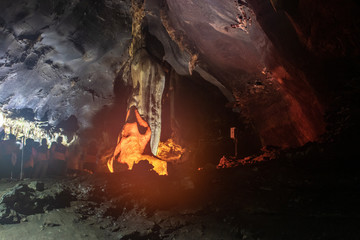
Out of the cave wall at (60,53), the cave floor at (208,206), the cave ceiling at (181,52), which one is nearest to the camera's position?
the cave floor at (208,206)

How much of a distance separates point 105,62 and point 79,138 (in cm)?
412

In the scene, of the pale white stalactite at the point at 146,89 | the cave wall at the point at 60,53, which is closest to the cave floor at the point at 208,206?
the cave wall at the point at 60,53

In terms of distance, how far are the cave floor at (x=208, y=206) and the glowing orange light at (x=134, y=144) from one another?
3.68m

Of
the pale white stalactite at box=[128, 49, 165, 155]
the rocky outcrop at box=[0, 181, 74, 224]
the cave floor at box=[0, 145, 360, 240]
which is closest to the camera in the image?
the cave floor at box=[0, 145, 360, 240]

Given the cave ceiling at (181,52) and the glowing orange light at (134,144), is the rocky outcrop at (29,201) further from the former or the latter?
the glowing orange light at (134,144)

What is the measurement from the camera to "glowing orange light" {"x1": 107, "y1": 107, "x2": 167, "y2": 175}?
348 inches

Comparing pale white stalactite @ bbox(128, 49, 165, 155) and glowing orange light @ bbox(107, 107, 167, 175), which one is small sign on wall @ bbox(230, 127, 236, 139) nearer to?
pale white stalactite @ bbox(128, 49, 165, 155)

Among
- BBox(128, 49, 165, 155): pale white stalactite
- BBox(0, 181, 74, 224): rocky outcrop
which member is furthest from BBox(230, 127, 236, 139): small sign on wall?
BBox(0, 181, 74, 224): rocky outcrop

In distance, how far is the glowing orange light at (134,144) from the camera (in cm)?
884

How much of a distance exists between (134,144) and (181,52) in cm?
370

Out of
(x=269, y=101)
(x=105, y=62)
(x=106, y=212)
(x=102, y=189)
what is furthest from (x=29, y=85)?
(x=269, y=101)

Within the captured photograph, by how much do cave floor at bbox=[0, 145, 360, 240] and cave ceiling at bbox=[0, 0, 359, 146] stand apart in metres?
2.68

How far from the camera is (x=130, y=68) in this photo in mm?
9617

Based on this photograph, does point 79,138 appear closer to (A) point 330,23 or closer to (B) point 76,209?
(B) point 76,209
